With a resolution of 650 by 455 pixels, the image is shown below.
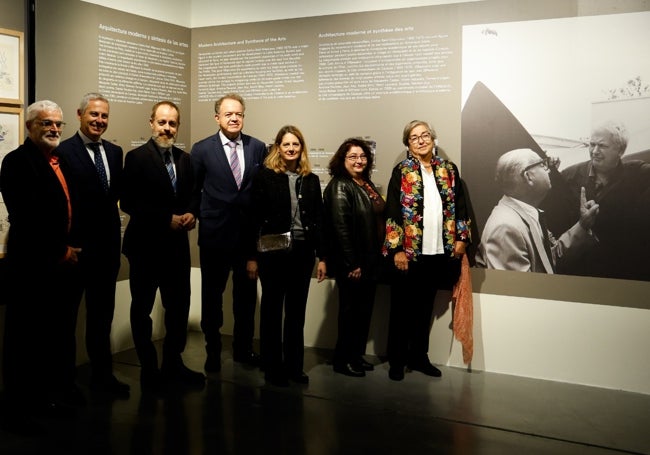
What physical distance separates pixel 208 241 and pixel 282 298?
0.70 metres

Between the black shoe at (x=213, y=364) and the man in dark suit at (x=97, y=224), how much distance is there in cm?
68

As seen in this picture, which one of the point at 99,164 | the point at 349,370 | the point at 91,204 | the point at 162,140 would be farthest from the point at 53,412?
the point at 349,370

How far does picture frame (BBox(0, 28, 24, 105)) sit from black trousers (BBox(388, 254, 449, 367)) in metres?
2.70

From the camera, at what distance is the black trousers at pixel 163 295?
179 inches

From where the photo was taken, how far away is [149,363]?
4625mm

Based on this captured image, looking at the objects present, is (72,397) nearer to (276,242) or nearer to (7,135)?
(276,242)

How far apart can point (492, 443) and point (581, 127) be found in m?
2.18

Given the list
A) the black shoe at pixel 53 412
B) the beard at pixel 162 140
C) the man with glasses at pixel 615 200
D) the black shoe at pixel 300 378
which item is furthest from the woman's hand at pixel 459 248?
the black shoe at pixel 53 412

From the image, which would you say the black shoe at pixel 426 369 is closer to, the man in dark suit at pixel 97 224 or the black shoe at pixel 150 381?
the black shoe at pixel 150 381

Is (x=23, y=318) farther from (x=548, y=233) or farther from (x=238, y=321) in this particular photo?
(x=548, y=233)

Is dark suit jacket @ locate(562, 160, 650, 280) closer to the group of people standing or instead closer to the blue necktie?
the group of people standing

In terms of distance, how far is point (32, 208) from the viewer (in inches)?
151

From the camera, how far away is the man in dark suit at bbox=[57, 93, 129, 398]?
170 inches

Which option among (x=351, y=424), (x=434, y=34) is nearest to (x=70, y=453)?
(x=351, y=424)
